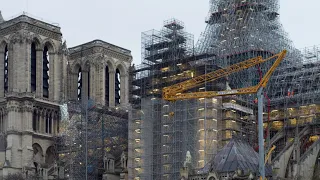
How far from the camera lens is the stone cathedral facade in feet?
448

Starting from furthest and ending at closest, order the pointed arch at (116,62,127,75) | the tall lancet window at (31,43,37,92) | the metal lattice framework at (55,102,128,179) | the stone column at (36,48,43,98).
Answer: the pointed arch at (116,62,127,75) → the tall lancet window at (31,43,37,92) → the stone column at (36,48,43,98) → the metal lattice framework at (55,102,128,179)

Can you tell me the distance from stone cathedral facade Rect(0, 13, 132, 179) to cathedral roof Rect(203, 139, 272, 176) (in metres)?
49.3

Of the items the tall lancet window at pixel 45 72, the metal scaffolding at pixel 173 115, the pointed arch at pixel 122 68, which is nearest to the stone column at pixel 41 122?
the tall lancet window at pixel 45 72

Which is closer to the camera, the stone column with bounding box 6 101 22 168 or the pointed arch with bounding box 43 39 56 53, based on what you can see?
the stone column with bounding box 6 101 22 168

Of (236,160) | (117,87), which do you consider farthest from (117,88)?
(236,160)

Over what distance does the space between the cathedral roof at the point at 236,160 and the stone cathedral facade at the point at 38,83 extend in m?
49.3

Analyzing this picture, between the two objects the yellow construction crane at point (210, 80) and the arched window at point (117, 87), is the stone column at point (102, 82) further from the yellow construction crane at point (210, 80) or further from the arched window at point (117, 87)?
the yellow construction crane at point (210, 80)

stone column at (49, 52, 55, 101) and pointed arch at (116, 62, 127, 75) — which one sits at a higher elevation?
pointed arch at (116, 62, 127, 75)

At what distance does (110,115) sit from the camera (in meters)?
140

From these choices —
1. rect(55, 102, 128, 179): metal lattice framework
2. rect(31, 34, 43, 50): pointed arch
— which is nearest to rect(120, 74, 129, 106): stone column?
rect(55, 102, 128, 179): metal lattice framework

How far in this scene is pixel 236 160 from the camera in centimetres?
9144

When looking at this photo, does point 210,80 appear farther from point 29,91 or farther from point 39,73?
point 39,73

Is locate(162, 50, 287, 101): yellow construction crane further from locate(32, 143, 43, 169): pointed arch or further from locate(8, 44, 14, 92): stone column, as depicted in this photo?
locate(8, 44, 14, 92): stone column

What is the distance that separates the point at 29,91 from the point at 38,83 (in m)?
3.77
